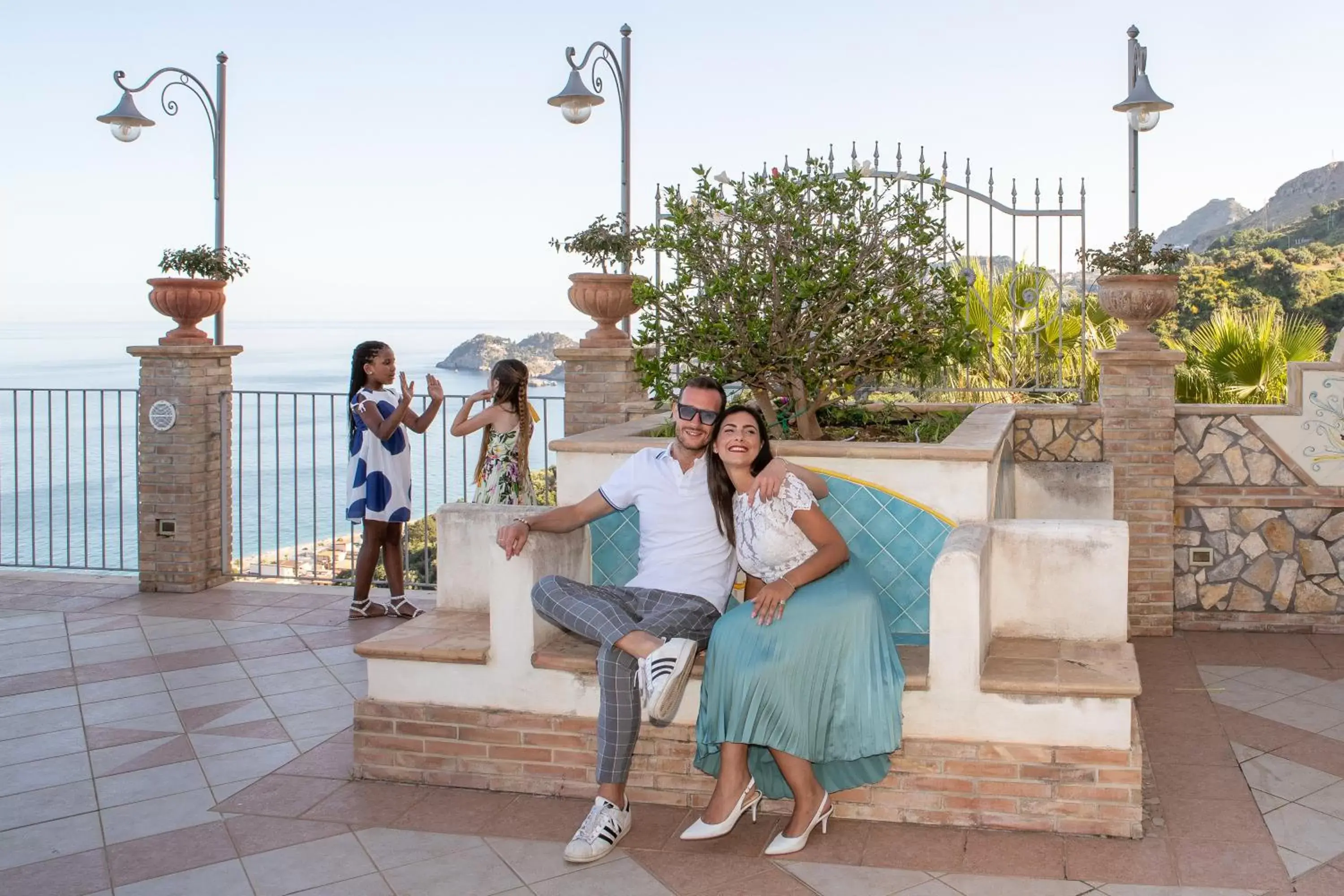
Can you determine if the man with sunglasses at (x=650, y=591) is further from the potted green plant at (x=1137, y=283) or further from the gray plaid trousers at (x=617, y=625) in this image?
the potted green plant at (x=1137, y=283)

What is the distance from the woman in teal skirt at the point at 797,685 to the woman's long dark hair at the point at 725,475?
6.8 inches

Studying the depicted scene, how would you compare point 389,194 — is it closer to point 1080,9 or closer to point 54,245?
point 54,245

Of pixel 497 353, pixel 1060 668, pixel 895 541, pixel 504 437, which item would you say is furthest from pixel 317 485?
pixel 497 353

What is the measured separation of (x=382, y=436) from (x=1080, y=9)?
32.7ft

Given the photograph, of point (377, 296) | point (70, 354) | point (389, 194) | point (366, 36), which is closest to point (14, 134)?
point (389, 194)

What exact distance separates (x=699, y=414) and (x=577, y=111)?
4460 mm

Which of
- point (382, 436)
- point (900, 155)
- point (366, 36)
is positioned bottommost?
point (382, 436)

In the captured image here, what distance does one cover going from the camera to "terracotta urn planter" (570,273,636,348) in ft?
25.0

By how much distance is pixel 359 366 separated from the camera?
7.09 m

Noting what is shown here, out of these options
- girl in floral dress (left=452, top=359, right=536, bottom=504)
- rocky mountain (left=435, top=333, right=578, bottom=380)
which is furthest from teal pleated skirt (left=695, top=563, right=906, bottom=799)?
rocky mountain (left=435, top=333, right=578, bottom=380)

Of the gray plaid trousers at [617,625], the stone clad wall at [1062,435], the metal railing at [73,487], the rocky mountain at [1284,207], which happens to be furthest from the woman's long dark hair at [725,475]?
the rocky mountain at [1284,207]

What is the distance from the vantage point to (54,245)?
92.3 ft

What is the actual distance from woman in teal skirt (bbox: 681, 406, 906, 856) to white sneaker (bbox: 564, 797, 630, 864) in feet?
0.76

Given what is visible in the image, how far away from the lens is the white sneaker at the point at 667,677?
3.91 meters
